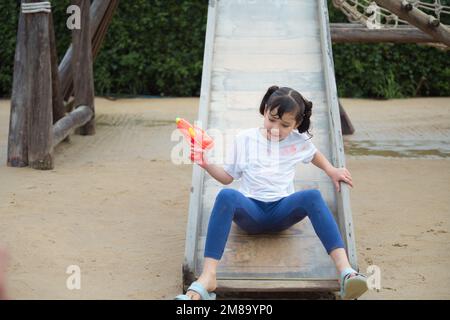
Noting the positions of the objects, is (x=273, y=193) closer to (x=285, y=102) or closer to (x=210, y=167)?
(x=210, y=167)

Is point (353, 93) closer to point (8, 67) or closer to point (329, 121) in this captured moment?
point (8, 67)

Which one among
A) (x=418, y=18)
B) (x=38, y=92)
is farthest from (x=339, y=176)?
(x=38, y=92)

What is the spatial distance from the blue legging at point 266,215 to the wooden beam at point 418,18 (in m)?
3.38

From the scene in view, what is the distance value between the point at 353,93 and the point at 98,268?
8728 millimetres

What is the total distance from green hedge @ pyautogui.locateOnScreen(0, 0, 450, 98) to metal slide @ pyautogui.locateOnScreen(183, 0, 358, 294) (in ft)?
18.4

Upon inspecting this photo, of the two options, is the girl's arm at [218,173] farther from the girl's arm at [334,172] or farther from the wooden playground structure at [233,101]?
the girl's arm at [334,172]

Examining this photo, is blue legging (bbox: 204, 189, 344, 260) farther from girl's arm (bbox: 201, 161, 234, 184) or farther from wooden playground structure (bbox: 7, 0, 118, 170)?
wooden playground structure (bbox: 7, 0, 118, 170)

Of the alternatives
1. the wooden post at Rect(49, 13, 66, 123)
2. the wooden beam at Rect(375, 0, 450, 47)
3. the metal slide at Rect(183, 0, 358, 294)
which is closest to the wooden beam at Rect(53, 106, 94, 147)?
the wooden post at Rect(49, 13, 66, 123)

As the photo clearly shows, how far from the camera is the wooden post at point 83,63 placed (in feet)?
30.5

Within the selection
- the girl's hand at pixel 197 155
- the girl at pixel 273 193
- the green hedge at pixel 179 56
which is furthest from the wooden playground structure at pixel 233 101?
the green hedge at pixel 179 56

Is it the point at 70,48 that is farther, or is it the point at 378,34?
the point at 70,48

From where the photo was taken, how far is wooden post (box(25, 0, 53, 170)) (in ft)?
24.1

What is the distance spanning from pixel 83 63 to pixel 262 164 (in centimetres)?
554

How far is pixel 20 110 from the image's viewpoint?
7.45m
